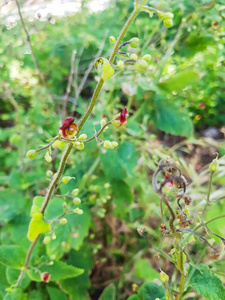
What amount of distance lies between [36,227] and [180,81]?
0.53m

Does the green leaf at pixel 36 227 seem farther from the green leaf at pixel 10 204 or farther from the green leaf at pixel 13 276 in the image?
the green leaf at pixel 10 204

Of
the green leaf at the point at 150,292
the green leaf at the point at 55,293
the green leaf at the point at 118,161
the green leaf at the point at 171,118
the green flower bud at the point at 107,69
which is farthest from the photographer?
the green leaf at the point at 171,118

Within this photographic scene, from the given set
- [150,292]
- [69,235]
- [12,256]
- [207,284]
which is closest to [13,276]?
[12,256]

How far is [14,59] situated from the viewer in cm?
115

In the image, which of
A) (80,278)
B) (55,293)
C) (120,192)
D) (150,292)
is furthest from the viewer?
(120,192)

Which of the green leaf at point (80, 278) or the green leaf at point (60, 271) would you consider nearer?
the green leaf at point (60, 271)

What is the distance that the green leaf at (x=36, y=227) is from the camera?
1.22 ft

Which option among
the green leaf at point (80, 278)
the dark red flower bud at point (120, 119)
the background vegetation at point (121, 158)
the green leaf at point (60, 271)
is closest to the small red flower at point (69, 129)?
the dark red flower bud at point (120, 119)

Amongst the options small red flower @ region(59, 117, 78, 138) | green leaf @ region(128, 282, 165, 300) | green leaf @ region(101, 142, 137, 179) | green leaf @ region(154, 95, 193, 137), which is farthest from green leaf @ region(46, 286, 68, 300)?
green leaf @ region(154, 95, 193, 137)

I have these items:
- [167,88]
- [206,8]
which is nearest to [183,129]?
[167,88]

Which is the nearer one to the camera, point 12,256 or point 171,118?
point 12,256

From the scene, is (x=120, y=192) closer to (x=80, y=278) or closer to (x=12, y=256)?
(x=80, y=278)

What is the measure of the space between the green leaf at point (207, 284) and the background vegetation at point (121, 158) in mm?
107

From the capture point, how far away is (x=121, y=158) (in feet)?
2.58
